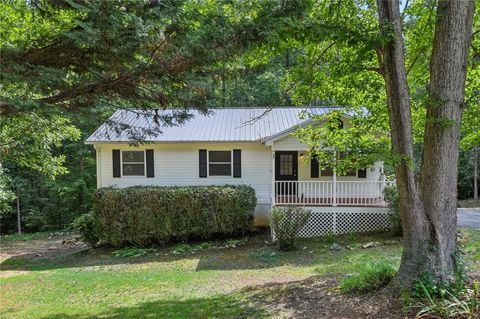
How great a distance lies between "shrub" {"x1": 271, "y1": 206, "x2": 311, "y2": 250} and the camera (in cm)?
1055

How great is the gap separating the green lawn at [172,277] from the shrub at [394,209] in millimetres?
443

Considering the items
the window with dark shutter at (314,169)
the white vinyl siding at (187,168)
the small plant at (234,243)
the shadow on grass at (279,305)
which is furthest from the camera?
the window with dark shutter at (314,169)

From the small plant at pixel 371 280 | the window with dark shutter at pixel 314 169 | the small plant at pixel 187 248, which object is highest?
the window with dark shutter at pixel 314 169

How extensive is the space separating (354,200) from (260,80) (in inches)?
519

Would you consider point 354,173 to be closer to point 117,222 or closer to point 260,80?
point 117,222

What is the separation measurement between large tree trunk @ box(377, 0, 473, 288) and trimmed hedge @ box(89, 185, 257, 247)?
780 centimetres

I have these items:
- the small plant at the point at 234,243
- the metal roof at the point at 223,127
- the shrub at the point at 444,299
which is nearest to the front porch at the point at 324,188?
the metal roof at the point at 223,127

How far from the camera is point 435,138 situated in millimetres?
4660

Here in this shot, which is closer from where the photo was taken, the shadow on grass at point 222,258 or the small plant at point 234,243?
the shadow on grass at point 222,258

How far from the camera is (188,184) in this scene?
46.0ft

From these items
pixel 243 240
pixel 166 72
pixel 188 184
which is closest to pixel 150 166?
pixel 188 184

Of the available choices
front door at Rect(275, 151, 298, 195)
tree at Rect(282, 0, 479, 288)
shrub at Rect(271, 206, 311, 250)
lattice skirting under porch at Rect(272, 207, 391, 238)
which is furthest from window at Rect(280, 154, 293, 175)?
tree at Rect(282, 0, 479, 288)

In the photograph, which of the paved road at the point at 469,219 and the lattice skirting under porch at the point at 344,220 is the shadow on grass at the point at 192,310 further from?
the paved road at the point at 469,219

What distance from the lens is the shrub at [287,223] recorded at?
10547 millimetres
